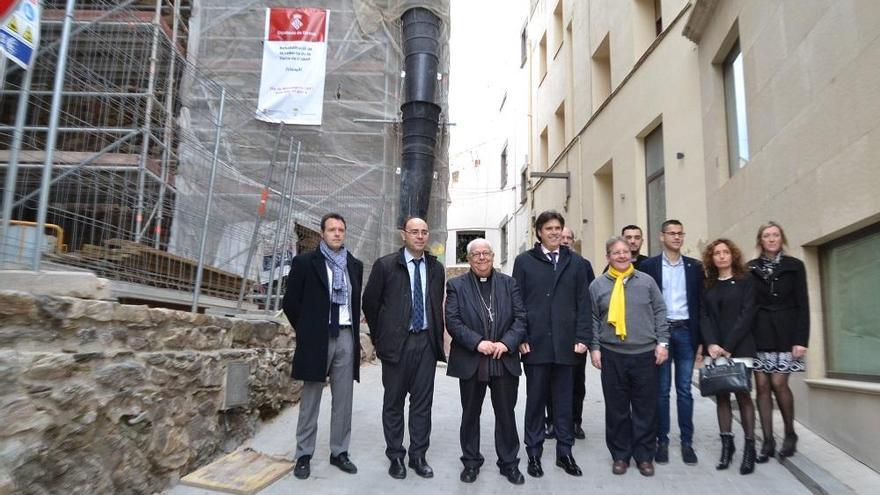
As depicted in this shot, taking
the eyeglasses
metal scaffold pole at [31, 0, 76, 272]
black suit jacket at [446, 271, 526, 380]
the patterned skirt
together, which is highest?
metal scaffold pole at [31, 0, 76, 272]

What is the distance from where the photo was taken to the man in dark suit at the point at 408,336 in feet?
14.5

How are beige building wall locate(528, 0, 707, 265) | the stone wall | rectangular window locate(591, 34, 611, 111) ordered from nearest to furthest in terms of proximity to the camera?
the stone wall
beige building wall locate(528, 0, 707, 265)
rectangular window locate(591, 34, 611, 111)

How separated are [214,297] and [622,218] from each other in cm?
860

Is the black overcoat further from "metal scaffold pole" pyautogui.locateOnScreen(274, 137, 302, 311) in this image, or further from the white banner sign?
the white banner sign

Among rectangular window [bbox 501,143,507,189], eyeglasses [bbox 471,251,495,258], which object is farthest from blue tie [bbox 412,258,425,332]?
rectangular window [bbox 501,143,507,189]

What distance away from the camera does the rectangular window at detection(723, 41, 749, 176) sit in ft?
23.4

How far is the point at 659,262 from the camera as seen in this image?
4.96 metres

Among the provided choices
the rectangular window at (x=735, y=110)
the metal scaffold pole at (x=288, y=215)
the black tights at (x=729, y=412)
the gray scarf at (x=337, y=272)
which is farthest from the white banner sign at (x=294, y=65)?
the black tights at (x=729, y=412)

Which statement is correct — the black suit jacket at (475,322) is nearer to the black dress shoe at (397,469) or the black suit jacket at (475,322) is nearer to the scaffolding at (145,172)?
the black dress shoe at (397,469)

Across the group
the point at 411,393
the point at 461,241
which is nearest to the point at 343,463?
the point at 411,393

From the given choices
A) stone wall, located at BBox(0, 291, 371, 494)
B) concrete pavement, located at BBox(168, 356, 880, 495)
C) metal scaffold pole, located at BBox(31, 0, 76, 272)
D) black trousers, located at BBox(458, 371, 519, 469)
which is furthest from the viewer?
black trousers, located at BBox(458, 371, 519, 469)

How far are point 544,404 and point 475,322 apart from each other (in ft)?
2.63

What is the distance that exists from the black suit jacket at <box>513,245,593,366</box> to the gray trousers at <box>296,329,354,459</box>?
4.27 ft

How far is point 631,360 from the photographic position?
14.6 feet
